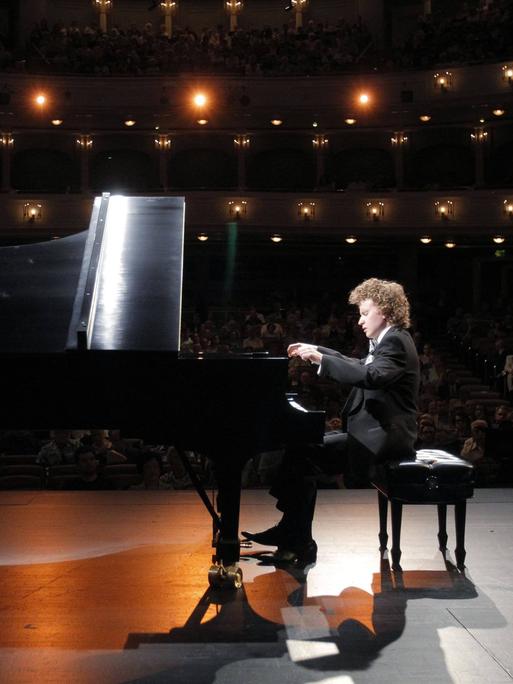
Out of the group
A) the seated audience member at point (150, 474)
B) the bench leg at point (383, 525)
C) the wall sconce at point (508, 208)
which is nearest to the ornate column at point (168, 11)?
the wall sconce at point (508, 208)

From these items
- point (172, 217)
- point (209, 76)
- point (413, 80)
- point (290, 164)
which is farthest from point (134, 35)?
point (172, 217)

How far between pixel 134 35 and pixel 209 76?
2.53 meters

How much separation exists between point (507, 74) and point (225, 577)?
15953 mm

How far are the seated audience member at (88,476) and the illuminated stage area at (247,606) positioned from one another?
107 centimetres

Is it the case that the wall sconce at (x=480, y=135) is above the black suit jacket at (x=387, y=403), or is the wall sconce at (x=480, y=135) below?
above

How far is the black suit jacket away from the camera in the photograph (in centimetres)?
462

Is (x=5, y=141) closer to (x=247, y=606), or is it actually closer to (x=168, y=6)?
(x=168, y=6)

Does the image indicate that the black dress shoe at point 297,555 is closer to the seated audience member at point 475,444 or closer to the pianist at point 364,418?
the pianist at point 364,418

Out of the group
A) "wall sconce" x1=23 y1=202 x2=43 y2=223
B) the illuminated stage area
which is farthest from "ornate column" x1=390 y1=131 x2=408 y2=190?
the illuminated stage area

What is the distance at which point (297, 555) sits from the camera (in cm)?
486

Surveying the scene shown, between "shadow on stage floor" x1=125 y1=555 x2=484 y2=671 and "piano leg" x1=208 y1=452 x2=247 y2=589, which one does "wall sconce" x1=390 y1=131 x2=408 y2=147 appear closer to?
"shadow on stage floor" x1=125 y1=555 x2=484 y2=671

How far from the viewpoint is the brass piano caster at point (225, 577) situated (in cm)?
431

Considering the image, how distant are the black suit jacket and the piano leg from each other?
727mm

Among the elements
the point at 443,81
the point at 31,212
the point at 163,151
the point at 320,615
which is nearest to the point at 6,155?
the point at 31,212
